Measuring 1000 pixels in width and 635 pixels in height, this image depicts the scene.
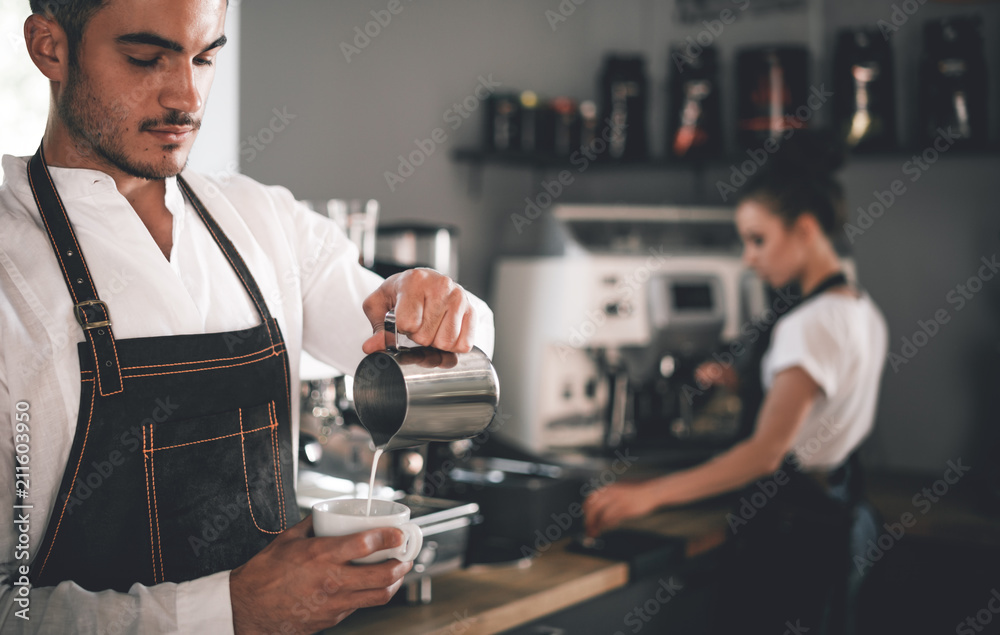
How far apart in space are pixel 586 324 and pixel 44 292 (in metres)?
1.88

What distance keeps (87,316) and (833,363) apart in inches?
59.7

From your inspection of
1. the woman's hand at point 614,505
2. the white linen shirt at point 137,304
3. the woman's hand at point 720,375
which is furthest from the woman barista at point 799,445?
the white linen shirt at point 137,304

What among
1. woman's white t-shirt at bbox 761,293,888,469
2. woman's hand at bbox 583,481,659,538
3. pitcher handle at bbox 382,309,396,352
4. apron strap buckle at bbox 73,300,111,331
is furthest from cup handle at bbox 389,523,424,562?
woman's white t-shirt at bbox 761,293,888,469

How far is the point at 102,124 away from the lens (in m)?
1.10

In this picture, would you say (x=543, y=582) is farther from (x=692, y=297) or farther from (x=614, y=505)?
(x=692, y=297)

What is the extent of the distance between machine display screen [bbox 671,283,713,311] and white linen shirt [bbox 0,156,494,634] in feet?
5.43

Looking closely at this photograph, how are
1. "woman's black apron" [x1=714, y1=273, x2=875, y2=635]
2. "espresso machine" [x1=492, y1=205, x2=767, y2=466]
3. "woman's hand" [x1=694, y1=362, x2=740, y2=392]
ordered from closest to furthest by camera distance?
"woman's black apron" [x1=714, y1=273, x2=875, y2=635] < "woman's hand" [x1=694, y1=362, x2=740, y2=392] < "espresso machine" [x1=492, y1=205, x2=767, y2=466]

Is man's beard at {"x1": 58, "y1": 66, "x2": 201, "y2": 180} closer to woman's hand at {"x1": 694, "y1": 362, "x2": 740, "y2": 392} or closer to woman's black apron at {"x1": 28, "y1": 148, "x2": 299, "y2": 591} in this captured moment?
woman's black apron at {"x1": 28, "y1": 148, "x2": 299, "y2": 591}

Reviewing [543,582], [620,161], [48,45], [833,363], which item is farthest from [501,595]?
[620,161]

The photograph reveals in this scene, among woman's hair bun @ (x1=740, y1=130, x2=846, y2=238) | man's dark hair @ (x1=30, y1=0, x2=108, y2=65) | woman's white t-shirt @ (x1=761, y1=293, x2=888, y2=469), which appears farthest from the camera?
woman's hair bun @ (x1=740, y1=130, x2=846, y2=238)

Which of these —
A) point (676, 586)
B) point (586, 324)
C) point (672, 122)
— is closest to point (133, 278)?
point (676, 586)

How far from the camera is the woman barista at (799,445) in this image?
74.5 inches

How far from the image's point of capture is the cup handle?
96 centimetres

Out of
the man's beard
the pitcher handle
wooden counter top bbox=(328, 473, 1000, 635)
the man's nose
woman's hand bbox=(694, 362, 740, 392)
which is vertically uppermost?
the man's nose
